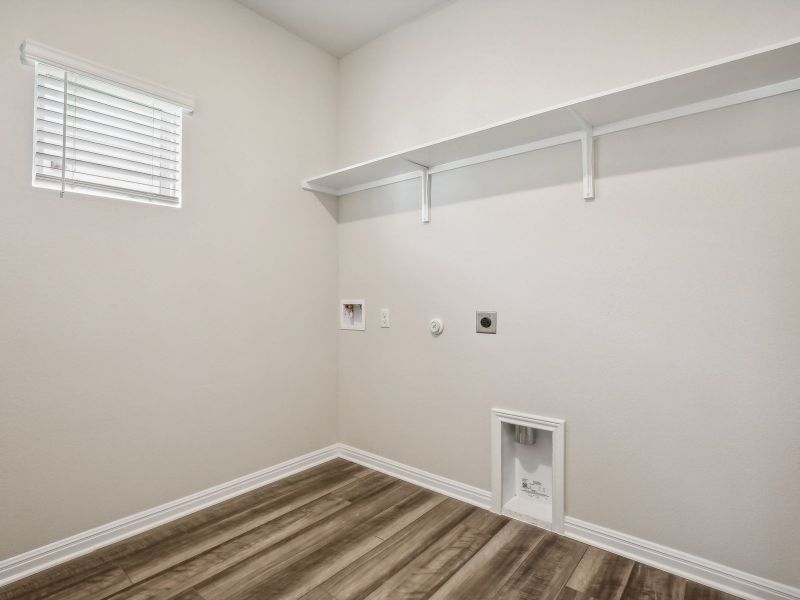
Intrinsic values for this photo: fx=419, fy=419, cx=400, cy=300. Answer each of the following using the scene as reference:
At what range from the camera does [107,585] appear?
1.70 metres

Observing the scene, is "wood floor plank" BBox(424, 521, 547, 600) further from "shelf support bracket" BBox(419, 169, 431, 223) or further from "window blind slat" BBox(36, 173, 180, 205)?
"window blind slat" BBox(36, 173, 180, 205)

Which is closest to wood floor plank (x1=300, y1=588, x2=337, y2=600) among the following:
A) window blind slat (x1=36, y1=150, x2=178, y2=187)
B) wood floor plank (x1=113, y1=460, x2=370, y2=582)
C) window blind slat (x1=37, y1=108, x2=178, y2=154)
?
wood floor plank (x1=113, y1=460, x2=370, y2=582)

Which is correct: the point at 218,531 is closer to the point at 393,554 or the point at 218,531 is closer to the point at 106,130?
the point at 393,554

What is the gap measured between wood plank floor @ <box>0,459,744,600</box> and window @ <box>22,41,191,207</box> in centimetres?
167

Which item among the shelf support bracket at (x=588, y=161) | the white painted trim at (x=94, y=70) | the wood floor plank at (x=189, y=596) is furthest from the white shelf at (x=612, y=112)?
the wood floor plank at (x=189, y=596)

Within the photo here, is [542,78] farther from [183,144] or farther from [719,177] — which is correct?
[183,144]

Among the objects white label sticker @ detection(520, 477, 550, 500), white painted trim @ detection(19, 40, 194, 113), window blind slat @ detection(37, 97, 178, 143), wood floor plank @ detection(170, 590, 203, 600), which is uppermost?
white painted trim @ detection(19, 40, 194, 113)

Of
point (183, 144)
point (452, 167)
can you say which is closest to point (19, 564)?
point (183, 144)

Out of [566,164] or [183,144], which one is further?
[183,144]

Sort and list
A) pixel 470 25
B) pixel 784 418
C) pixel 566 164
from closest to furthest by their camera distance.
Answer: pixel 784 418 < pixel 566 164 < pixel 470 25

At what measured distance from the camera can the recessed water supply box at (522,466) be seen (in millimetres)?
2154

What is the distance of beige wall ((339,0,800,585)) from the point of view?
1.58m

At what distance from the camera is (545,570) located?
1.78 meters

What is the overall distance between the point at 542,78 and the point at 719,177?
962mm
